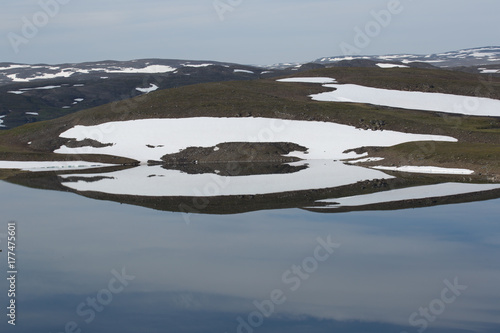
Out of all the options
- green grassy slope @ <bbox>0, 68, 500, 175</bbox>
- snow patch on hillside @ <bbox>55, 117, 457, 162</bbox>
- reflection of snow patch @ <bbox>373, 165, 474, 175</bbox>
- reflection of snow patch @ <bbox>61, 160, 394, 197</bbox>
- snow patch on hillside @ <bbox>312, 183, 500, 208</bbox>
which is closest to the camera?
snow patch on hillside @ <bbox>312, 183, 500, 208</bbox>

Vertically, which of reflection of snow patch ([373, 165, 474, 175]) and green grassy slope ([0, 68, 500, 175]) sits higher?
green grassy slope ([0, 68, 500, 175])

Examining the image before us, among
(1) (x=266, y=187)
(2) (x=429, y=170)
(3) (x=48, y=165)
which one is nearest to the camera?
A: (1) (x=266, y=187)

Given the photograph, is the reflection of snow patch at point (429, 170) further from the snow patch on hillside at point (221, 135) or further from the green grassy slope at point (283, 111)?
the snow patch on hillside at point (221, 135)

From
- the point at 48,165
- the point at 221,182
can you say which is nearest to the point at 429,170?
the point at 221,182

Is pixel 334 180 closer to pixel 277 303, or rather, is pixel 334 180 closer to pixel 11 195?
pixel 11 195

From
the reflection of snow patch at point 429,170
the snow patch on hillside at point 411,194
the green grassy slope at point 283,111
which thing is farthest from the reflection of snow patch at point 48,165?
Result: the snow patch on hillside at point 411,194

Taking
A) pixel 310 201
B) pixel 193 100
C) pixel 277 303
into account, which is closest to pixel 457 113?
pixel 193 100

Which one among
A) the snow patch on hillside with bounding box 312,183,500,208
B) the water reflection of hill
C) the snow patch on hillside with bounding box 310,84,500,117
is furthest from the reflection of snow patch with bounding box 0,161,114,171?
the snow patch on hillside with bounding box 310,84,500,117

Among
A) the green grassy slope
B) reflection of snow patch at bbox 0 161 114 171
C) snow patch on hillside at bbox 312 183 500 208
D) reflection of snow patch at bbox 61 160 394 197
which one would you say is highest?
the green grassy slope

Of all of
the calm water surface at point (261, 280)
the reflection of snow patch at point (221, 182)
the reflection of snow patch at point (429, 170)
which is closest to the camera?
the calm water surface at point (261, 280)

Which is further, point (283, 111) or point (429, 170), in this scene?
point (283, 111)

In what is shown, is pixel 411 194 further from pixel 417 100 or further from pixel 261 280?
pixel 417 100

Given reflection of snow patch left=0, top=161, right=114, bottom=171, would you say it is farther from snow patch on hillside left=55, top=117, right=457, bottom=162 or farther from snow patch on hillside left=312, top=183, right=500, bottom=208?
snow patch on hillside left=312, top=183, right=500, bottom=208
